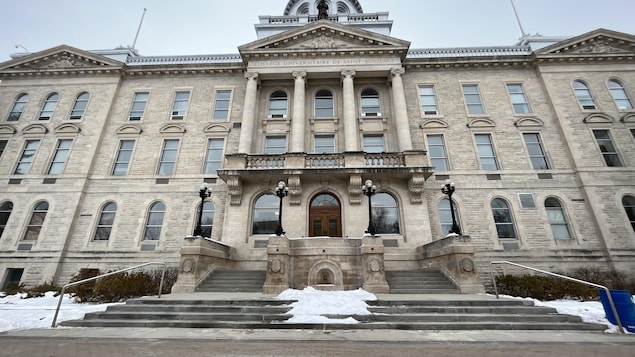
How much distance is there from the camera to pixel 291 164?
16.6m

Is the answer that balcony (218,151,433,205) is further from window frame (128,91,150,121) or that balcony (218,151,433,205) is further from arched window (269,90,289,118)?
window frame (128,91,150,121)

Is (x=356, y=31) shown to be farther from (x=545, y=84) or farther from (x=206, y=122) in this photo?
(x=545, y=84)

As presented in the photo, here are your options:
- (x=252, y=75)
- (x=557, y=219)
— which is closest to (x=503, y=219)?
(x=557, y=219)

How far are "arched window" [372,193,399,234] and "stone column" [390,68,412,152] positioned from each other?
132 inches

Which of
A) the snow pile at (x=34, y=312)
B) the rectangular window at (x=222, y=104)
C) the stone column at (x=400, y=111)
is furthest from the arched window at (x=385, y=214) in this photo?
the snow pile at (x=34, y=312)

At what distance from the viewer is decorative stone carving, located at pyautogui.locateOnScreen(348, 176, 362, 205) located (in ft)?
53.1

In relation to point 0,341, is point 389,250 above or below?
above

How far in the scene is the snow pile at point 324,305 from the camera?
729cm

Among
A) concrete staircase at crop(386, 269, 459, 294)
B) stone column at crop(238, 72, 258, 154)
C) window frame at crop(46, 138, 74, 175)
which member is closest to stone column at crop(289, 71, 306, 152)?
stone column at crop(238, 72, 258, 154)

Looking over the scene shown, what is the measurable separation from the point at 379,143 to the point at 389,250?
7.69 metres

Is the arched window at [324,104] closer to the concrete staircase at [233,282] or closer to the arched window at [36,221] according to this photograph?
the concrete staircase at [233,282]

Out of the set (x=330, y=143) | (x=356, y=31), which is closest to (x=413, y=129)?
(x=330, y=143)

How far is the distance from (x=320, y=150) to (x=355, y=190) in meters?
4.65

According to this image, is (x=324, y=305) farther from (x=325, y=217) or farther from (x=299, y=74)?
(x=299, y=74)
